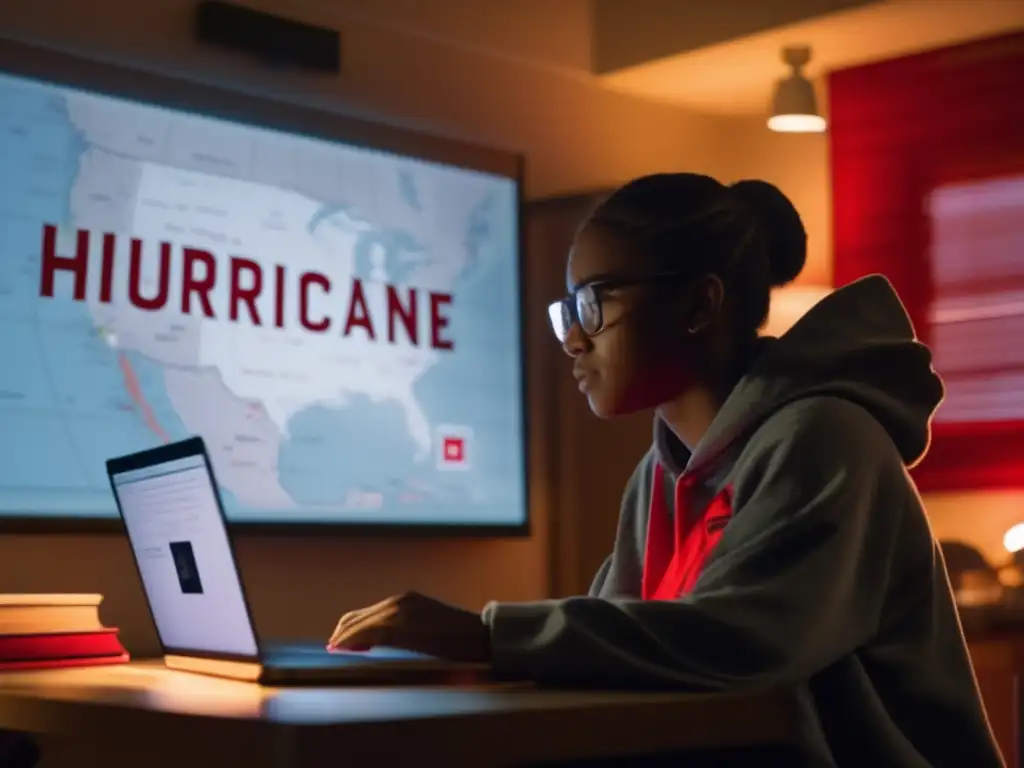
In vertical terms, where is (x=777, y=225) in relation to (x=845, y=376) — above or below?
above

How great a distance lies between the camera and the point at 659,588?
160 centimetres

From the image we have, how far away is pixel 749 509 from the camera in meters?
1.33

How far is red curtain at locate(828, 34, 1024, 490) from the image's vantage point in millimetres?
2965

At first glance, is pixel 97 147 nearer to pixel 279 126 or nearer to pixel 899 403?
pixel 279 126

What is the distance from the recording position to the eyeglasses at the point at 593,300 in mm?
1560

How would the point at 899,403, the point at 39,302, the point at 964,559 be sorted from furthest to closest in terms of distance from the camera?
1. the point at 964,559
2. the point at 39,302
3. the point at 899,403

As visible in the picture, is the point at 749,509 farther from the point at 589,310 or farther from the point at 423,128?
the point at 423,128

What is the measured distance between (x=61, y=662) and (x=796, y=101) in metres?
1.99

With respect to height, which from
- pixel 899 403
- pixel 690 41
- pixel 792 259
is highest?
pixel 690 41

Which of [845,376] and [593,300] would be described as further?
[593,300]

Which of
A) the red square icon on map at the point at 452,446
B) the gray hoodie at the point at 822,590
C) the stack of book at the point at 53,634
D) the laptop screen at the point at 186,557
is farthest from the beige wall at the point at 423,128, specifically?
the gray hoodie at the point at 822,590

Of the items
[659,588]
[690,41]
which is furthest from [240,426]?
[690,41]

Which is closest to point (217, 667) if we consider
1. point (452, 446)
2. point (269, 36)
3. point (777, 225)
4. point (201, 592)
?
point (201, 592)

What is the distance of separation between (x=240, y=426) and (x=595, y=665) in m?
1.41
